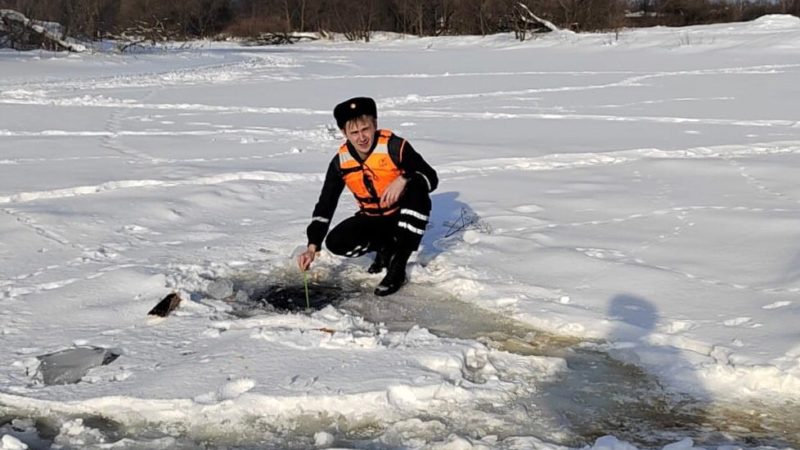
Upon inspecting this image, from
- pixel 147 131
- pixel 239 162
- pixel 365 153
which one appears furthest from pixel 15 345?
pixel 147 131

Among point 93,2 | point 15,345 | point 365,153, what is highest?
point 93,2

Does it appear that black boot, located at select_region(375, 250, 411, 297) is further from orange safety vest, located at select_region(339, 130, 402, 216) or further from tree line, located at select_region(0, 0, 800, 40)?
tree line, located at select_region(0, 0, 800, 40)

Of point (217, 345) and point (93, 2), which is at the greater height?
point (93, 2)

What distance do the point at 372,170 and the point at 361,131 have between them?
0.93 ft

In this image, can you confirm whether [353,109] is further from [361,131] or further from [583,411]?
[583,411]

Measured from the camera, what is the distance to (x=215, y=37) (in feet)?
162

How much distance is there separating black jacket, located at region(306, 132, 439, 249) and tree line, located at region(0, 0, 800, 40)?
25.3 m

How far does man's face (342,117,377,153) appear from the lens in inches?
178

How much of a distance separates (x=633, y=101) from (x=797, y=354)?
961 centimetres

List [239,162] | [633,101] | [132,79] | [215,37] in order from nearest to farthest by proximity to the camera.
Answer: [239,162] → [633,101] → [132,79] → [215,37]

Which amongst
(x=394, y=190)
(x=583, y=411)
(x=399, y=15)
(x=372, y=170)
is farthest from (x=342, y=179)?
(x=399, y=15)

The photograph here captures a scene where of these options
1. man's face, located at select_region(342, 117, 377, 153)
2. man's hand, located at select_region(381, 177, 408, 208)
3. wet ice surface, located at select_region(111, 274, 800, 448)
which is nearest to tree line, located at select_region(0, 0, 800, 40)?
man's face, located at select_region(342, 117, 377, 153)

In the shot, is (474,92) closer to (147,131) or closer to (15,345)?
(147,131)

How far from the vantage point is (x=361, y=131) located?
14.9 ft
